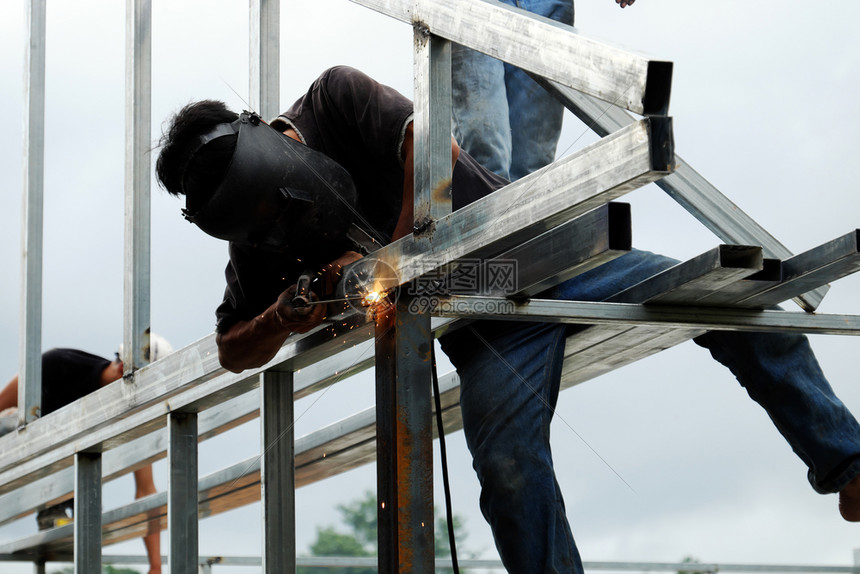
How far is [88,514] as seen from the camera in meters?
3.82

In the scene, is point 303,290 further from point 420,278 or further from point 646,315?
point 646,315

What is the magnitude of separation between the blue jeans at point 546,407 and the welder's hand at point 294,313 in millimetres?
403

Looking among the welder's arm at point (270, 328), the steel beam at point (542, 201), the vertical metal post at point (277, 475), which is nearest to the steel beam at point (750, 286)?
the steel beam at point (542, 201)

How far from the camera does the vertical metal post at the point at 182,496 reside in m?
3.36

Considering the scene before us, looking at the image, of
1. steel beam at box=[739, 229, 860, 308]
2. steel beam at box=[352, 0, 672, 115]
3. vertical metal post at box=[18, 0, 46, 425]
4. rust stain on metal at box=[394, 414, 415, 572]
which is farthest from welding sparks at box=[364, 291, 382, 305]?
vertical metal post at box=[18, 0, 46, 425]

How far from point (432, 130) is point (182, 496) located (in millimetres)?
1591

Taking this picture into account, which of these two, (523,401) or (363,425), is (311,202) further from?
(363,425)

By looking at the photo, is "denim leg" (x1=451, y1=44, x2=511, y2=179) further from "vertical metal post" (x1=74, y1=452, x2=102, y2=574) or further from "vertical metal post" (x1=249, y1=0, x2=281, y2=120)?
"vertical metal post" (x1=74, y1=452, x2=102, y2=574)

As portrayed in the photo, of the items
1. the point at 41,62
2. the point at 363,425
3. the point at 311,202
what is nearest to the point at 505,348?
the point at 311,202

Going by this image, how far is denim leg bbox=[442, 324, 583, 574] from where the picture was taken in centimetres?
264

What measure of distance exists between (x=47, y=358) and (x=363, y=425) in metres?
1.60

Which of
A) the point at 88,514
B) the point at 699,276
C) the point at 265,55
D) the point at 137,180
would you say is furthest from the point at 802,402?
the point at 88,514

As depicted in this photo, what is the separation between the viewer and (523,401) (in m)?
2.70

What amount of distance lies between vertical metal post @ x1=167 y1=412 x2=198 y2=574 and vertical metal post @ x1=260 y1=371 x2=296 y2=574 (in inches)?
15.5
